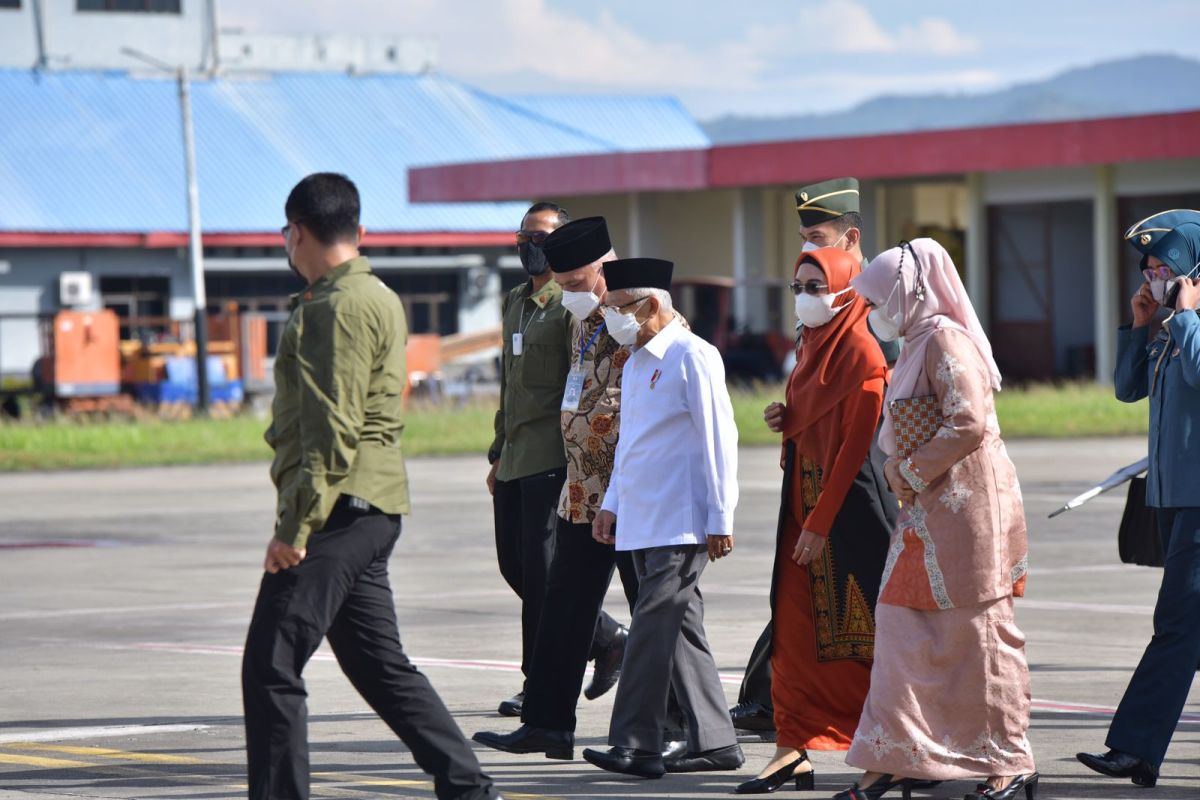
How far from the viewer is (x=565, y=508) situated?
314 inches

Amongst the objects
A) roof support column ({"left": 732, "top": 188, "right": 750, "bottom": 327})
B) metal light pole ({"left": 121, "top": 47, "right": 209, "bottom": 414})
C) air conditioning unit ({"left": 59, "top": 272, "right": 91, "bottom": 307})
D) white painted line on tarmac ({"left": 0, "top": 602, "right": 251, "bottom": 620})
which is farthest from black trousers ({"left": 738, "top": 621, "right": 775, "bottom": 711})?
air conditioning unit ({"left": 59, "top": 272, "right": 91, "bottom": 307})

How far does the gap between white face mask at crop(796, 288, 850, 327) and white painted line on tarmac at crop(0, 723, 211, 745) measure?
3085mm

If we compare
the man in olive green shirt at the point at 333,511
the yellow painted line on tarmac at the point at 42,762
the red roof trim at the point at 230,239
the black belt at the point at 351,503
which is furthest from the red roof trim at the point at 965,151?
the black belt at the point at 351,503

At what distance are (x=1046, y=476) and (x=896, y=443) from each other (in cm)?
1557

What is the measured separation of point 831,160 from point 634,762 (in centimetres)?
3379

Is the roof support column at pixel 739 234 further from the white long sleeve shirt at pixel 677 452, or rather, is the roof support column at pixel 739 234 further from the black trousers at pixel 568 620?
the white long sleeve shirt at pixel 677 452

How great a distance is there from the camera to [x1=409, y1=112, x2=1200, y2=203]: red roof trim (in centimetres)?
3631

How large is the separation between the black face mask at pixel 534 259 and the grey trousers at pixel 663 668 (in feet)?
5.65

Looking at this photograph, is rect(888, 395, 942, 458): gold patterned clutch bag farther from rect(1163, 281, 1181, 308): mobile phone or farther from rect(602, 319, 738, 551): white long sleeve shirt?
rect(1163, 281, 1181, 308): mobile phone

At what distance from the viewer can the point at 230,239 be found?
4834 centimetres

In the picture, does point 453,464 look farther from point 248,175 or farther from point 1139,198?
point 248,175

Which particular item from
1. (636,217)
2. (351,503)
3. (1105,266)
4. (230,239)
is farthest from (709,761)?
(230,239)

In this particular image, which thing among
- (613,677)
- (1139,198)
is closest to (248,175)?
(1139,198)

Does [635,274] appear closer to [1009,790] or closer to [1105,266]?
[1009,790]
